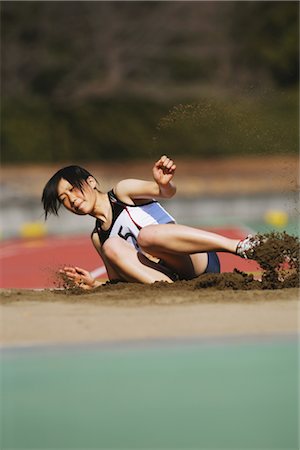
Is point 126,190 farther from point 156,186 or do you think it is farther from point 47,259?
point 47,259

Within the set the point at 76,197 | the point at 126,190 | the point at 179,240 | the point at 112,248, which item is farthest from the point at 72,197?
the point at 179,240

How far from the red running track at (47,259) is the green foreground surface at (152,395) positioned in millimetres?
3231

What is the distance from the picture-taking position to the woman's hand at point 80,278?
7.38 metres

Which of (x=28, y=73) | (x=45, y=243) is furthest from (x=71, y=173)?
(x=28, y=73)

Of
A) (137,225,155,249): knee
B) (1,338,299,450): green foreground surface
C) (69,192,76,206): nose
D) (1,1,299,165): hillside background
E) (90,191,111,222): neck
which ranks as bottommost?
(1,338,299,450): green foreground surface

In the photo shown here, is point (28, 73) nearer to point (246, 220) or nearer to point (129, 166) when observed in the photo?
point (129, 166)

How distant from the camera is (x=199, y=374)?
4.74 metres

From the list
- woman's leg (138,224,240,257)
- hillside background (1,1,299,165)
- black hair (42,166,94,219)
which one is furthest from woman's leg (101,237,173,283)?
hillside background (1,1,299,165)

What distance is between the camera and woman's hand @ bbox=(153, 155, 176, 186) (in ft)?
22.5

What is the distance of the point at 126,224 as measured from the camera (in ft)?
23.8

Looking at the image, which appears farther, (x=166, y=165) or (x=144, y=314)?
(x=166, y=165)

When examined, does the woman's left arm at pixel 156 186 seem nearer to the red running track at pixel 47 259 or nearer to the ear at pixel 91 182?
the ear at pixel 91 182

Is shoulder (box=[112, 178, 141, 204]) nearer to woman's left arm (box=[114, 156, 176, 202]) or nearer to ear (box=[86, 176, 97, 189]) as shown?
woman's left arm (box=[114, 156, 176, 202])

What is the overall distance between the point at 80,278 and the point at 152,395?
3023 mm
